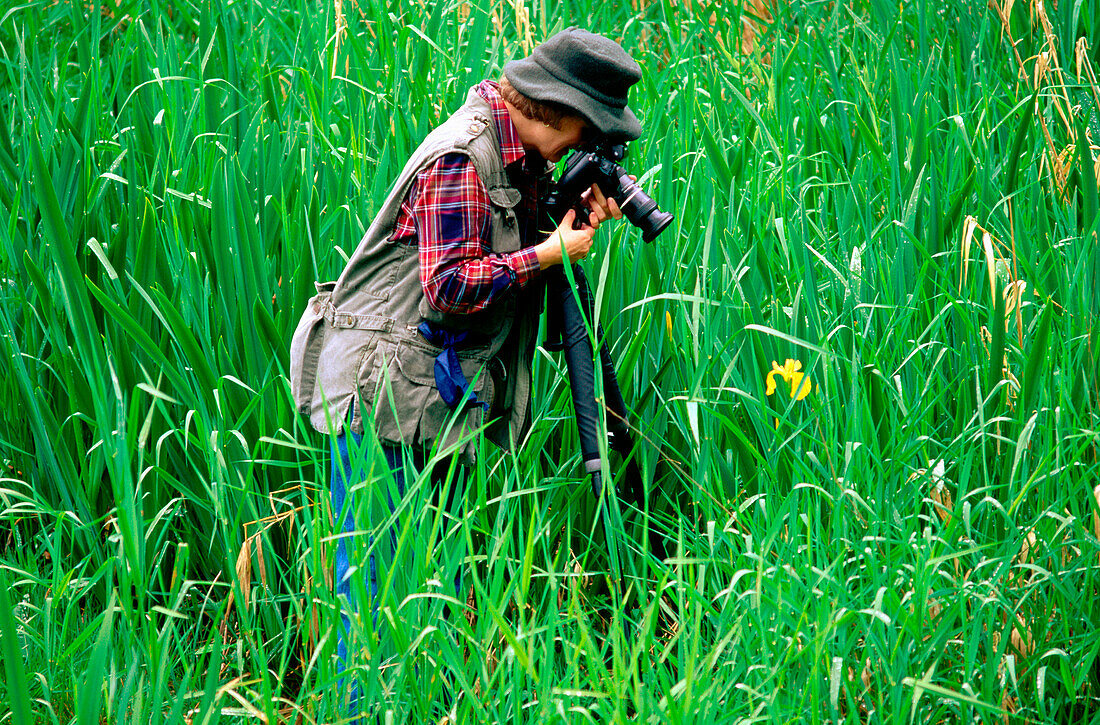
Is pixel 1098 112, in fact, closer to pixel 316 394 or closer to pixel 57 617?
pixel 316 394

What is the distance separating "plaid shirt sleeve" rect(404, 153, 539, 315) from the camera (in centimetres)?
150

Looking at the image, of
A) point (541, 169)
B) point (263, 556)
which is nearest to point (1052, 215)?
point (541, 169)

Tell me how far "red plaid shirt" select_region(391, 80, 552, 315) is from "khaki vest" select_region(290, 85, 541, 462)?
47 mm

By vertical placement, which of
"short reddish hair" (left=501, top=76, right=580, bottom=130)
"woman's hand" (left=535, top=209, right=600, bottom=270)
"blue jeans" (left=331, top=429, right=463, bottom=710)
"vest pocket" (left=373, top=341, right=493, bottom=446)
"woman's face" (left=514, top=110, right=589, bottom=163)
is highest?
"short reddish hair" (left=501, top=76, right=580, bottom=130)

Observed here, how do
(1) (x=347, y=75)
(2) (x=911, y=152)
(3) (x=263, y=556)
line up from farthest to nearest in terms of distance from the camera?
1. (1) (x=347, y=75)
2. (2) (x=911, y=152)
3. (3) (x=263, y=556)

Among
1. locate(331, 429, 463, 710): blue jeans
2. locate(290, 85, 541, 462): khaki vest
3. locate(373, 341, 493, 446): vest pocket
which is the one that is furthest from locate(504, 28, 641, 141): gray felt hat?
locate(331, 429, 463, 710): blue jeans

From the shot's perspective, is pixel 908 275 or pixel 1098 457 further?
pixel 908 275

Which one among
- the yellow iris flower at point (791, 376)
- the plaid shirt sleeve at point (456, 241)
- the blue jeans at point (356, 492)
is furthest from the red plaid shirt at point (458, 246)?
the yellow iris flower at point (791, 376)

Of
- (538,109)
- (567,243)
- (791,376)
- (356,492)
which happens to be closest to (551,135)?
(538,109)

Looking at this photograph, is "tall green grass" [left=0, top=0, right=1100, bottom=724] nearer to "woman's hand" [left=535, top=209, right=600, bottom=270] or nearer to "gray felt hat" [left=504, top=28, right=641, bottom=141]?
"woman's hand" [left=535, top=209, right=600, bottom=270]

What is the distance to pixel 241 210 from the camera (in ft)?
6.56

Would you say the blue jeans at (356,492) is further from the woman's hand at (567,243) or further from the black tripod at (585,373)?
the woman's hand at (567,243)

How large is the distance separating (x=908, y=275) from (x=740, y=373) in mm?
486

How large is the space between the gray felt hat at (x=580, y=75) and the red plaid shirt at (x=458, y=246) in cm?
18
